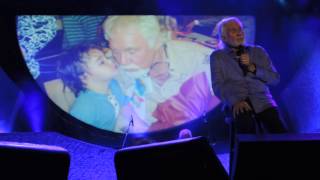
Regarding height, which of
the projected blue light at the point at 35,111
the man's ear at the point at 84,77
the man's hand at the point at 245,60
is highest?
the man's hand at the point at 245,60

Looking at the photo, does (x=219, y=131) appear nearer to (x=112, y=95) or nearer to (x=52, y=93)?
(x=112, y=95)

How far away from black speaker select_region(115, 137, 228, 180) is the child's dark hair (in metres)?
1.76

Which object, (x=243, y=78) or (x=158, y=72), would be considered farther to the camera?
(x=158, y=72)

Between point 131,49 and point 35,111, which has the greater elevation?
point 131,49

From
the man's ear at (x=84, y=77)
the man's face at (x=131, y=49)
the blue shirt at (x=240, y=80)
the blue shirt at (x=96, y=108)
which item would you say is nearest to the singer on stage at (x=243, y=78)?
the blue shirt at (x=240, y=80)

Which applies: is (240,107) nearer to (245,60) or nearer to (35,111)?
(245,60)

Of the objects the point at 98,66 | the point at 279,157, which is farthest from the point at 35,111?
the point at 279,157

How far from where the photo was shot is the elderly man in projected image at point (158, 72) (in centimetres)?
358

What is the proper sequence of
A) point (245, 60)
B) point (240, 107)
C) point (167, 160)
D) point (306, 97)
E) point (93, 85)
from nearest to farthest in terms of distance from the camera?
point (167, 160), point (240, 107), point (245, 60), point (306, 97), point (93, 85)

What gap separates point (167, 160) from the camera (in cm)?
194

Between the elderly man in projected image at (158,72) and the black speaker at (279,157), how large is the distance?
5.28 feet

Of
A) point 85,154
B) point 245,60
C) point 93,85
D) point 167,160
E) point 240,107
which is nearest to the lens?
point 167,160

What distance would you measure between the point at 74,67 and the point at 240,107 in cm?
157

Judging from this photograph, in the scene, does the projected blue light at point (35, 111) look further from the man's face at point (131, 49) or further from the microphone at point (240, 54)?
the microphone at point (240, 54)
